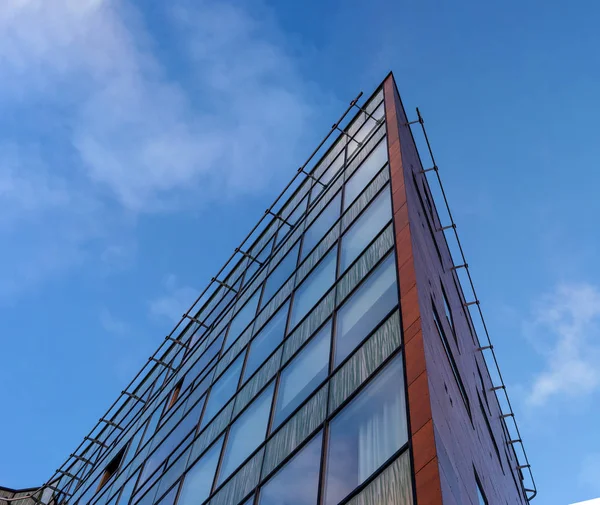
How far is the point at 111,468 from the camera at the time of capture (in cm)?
2912

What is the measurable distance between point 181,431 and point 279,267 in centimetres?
683

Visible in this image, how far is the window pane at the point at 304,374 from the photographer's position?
45.4ft

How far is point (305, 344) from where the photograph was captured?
15.7 m

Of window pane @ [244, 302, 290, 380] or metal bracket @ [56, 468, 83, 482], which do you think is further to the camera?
metal bracket @ [56, 468, 83, 482]

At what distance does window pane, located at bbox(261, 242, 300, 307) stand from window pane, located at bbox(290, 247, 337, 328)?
239 cm

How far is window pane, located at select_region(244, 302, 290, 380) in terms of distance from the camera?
59.8 feet

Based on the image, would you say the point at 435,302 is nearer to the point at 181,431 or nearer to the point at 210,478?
the point at 210,478

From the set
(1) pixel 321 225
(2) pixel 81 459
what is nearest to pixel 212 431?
(1) pixel 321 225

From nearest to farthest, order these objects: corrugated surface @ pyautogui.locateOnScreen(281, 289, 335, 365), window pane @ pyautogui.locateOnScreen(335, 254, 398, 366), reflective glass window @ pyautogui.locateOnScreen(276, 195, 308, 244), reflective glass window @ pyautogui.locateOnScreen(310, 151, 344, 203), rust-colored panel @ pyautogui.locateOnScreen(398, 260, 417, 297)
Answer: rust-colored panel @ pyautogui.locateOnScreen(398, 260, 417, 297)
window pane @ pyautogui.locateOnScreen(335, 254, 398, 366)
corrugated surface @ pyautogui.locateOnScreen(281, 289, 335, 365)
reflective glass window @ pyautogui.locateOnScreen(310, 151, 344, 203)
reflective glass window @ pyautogui.locateOnScreen(276, 195, 308, 244)

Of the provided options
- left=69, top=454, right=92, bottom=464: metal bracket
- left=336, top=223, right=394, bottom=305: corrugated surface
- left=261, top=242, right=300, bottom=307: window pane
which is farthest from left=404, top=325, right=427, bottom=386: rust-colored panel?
left=69, top=454, right=92, bottom=464: metal bracket

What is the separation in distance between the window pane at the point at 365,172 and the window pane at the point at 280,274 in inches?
116

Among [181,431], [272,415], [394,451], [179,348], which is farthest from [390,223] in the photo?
[179,348]

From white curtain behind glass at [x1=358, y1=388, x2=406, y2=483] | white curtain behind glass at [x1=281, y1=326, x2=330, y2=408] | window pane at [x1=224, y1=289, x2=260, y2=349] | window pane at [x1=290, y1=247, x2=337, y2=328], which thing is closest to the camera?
white curtain behind glass at [x1=358, y1=388, x2=406, y2=483]

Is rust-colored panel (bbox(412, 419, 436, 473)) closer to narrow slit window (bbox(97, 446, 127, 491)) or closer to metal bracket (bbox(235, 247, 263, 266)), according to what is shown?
metal bracket (bbox(235, 247, 263, 266))
